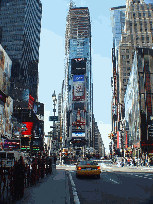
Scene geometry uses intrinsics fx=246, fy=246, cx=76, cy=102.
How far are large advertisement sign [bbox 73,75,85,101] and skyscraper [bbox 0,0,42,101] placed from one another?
30.5 m

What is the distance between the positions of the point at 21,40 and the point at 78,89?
185 feet

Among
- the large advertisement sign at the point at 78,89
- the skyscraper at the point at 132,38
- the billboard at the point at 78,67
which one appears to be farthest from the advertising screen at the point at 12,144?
the billboard at the point at 78,67

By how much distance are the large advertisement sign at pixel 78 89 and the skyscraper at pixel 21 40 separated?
1203 inches

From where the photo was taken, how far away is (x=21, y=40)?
145375 mm

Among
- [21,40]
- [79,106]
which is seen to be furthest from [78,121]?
[21,40]

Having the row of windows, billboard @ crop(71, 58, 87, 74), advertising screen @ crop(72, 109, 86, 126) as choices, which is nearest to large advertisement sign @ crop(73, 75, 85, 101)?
advertising screen @ crop(72, 109, 86, 126)

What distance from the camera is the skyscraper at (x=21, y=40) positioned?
137 meters

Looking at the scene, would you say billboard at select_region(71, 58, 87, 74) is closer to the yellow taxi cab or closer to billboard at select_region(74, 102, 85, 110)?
billboard at select_region(74, 102, 85, 110)

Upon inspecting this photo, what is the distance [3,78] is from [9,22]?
85651mm

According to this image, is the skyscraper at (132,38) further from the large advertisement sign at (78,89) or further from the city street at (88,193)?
the city street at (88,193)

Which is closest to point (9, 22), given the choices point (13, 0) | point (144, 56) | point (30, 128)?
point (13, 0)

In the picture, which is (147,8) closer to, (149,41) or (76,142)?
(149,41)

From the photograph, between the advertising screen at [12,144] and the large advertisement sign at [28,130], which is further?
the large advertisement sign at [28,130]

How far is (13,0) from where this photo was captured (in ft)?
524
